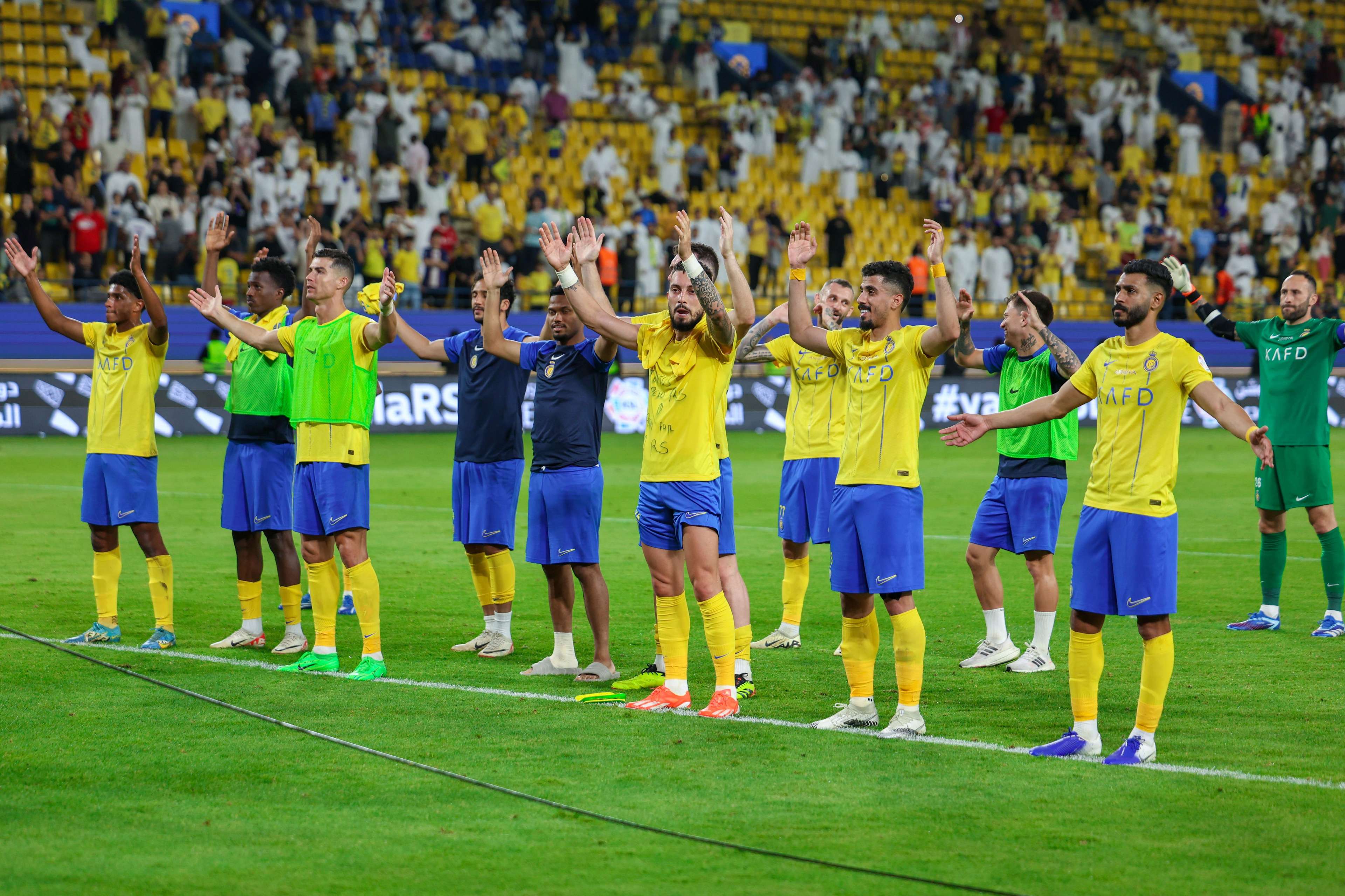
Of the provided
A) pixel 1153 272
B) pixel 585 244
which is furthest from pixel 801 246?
pixel 1153 272

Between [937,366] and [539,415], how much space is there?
2153cm

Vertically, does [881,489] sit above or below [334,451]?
below

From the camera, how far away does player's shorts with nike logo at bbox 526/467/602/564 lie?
8844mm

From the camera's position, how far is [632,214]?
3036 cm

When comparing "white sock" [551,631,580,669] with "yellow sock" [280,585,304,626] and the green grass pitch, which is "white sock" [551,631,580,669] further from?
"yellow sock" [280,585,304,626]

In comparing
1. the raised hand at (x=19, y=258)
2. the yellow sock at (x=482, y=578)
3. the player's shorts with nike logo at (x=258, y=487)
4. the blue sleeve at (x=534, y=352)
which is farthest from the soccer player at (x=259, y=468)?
the blue sleeve at (x=534, y=352)

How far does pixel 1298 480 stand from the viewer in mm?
10992

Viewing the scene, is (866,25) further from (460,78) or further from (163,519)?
(163,519)

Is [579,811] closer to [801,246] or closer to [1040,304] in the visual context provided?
[801,246]

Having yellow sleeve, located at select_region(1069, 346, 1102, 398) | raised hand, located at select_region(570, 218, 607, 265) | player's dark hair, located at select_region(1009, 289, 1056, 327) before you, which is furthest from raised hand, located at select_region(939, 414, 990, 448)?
raised hand, located at select_region(570, 218, 607, 265)

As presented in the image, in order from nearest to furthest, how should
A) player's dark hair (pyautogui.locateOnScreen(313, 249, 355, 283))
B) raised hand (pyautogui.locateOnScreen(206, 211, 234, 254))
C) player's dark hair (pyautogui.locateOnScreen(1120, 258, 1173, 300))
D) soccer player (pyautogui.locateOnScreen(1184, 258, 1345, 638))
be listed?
player's dark hair (pyautogui.locateOnScreen(1120, 258, 1173, 300)), player's dark hair (pyautogui.locateOnScreen(313, 249, 355, 283)), raised hand (pyautogui.locateOnScreen(206, 211, 234, 254)), soccer player (pyautogui.locateOnScreen(1184, 258, 1345, 638))

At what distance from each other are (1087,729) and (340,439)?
4400 mm

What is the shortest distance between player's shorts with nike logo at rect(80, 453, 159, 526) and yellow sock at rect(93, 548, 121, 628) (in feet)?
0.75

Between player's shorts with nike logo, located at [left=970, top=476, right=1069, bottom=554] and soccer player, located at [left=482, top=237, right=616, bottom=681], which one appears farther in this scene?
player's shorts with nike logo, located at [left=970, top=476, right=1069, bottom=554]
